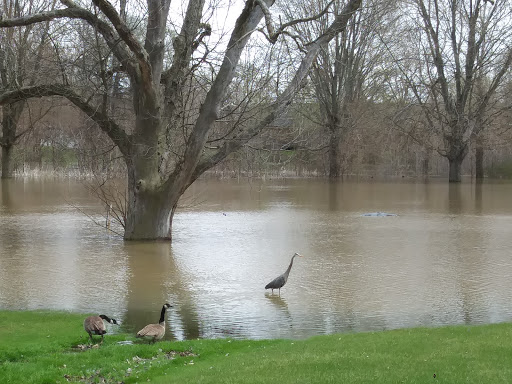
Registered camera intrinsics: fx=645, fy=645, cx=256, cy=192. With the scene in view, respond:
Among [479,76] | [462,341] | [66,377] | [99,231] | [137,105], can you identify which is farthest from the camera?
[479,76]

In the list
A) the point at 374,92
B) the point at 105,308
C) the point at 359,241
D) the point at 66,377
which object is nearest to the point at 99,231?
the point at 359,241

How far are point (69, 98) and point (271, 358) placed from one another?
11.8 metres

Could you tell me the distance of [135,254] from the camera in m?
16.1

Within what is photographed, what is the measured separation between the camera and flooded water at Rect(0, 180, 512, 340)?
407 inches

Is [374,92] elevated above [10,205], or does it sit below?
above

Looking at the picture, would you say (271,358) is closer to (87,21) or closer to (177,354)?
(177,354)

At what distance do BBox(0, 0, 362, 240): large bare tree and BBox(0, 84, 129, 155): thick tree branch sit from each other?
3 centimetres

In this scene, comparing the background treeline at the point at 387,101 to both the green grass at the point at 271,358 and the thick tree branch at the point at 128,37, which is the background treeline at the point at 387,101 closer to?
the thick tree branch at the point at 128,37

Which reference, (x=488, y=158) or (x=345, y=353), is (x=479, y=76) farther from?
(x=345, y=353)

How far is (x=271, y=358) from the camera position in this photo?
701 centimetres

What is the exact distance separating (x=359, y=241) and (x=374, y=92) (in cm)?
3343

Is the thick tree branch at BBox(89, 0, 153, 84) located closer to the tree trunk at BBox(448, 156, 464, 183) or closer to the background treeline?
the background treeline

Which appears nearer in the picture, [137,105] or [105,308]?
[105,308]

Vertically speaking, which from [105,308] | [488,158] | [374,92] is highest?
[374,92]
